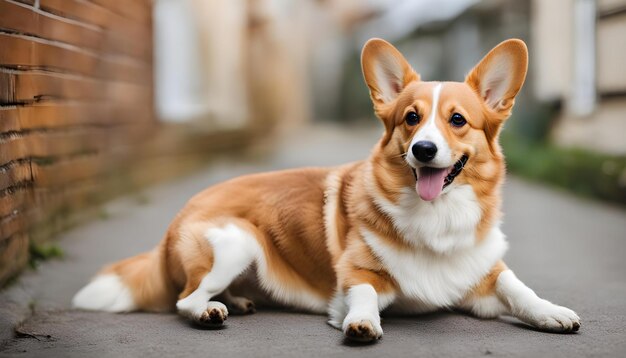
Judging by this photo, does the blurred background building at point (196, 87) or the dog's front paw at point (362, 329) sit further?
the blurred background building at point (196, 87)

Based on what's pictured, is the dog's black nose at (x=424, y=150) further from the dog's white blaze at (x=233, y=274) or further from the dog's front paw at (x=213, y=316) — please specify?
the dog's front paw at (x=213, y=316)

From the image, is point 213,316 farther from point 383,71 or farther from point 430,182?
point 383,71

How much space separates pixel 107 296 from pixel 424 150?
58.1 inches

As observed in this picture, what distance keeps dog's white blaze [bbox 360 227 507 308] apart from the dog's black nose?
414mm

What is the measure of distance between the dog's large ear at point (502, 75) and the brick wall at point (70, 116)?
1807 mm

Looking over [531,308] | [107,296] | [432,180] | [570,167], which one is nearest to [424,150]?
[432,180]

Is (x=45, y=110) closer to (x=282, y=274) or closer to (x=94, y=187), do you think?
(x=94, y=187)

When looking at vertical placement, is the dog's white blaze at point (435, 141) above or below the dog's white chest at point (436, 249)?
above

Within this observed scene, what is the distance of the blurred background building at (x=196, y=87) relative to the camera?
135 inches

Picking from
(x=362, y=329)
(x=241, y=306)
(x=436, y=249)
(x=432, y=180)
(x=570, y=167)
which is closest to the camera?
(x=362, y=329)

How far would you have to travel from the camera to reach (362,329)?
7.87 ft

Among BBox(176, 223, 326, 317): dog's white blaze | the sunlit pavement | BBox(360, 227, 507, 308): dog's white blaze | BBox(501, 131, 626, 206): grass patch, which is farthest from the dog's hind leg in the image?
BBox(501, 131, 626, 206): grass patch

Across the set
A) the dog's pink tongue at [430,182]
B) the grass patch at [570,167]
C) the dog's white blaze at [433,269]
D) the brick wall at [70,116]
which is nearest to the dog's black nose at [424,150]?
the dog's pink tongue at [430,182]

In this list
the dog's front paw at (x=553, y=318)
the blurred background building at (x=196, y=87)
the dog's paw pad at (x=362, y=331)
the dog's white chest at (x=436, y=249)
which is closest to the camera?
the dog's paw pad at (x=362, y=331)
